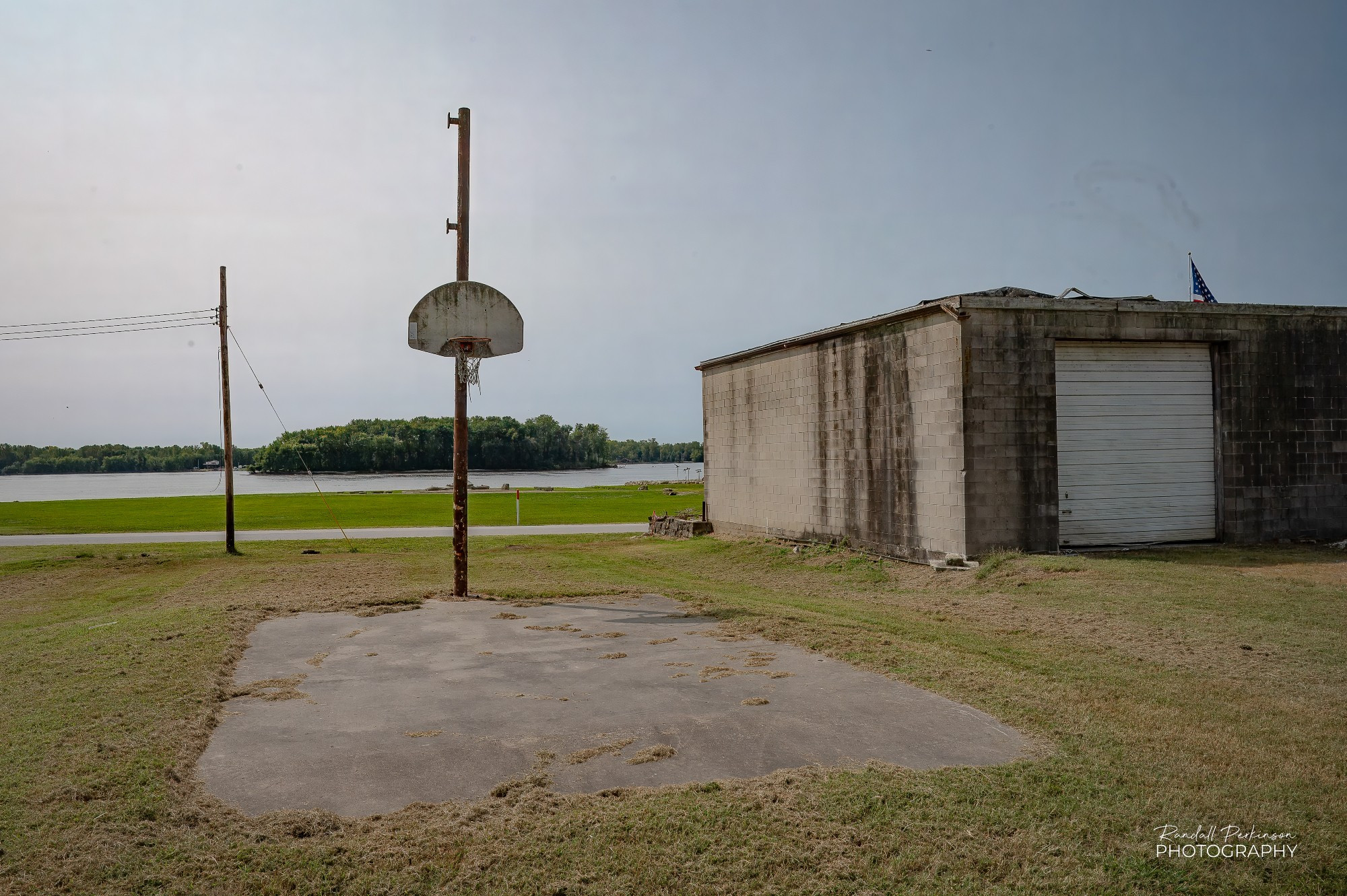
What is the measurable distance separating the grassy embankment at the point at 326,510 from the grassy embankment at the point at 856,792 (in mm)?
16402

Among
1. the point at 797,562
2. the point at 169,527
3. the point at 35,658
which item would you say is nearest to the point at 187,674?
the point at 35,658

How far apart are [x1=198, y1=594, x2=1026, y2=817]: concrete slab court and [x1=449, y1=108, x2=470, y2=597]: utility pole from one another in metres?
2.84

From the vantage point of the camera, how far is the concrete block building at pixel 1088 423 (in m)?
12.6

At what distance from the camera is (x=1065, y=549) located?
512 inches

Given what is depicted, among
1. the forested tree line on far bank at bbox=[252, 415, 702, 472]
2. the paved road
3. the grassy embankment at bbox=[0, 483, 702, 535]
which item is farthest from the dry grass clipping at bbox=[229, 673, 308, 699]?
the forested tree line on far bank at bbox=[252, 415, 702, 472]

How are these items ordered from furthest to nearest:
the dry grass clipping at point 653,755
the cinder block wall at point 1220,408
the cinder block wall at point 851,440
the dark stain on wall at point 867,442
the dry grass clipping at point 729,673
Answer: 1. the dark stain on wall at point 867,442
2. the cinder block wall at point 851,440
3. the cinder block wall at point 1220,408
4. the dry grass clipping at point 729,673
5. the dry grass clipping at point 653,755

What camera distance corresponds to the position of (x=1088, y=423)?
13156 millimetres

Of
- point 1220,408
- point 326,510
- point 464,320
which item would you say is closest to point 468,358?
point 464,320

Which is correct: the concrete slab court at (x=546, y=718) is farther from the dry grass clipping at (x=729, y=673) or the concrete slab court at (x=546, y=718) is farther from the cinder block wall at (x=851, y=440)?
the cinder block wall at (x=851, y=440)

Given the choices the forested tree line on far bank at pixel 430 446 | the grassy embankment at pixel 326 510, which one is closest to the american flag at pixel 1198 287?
the grassy embankment at pixel 326 510

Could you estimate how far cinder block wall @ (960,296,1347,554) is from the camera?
12.5 m

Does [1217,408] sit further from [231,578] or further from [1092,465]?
[231,578]

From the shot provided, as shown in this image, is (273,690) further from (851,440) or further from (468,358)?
(851,440)

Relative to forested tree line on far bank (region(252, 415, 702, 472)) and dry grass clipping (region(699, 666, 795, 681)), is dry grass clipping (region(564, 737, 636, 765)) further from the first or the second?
forested tree line on far bank (region(252, 415, 702, 472))
